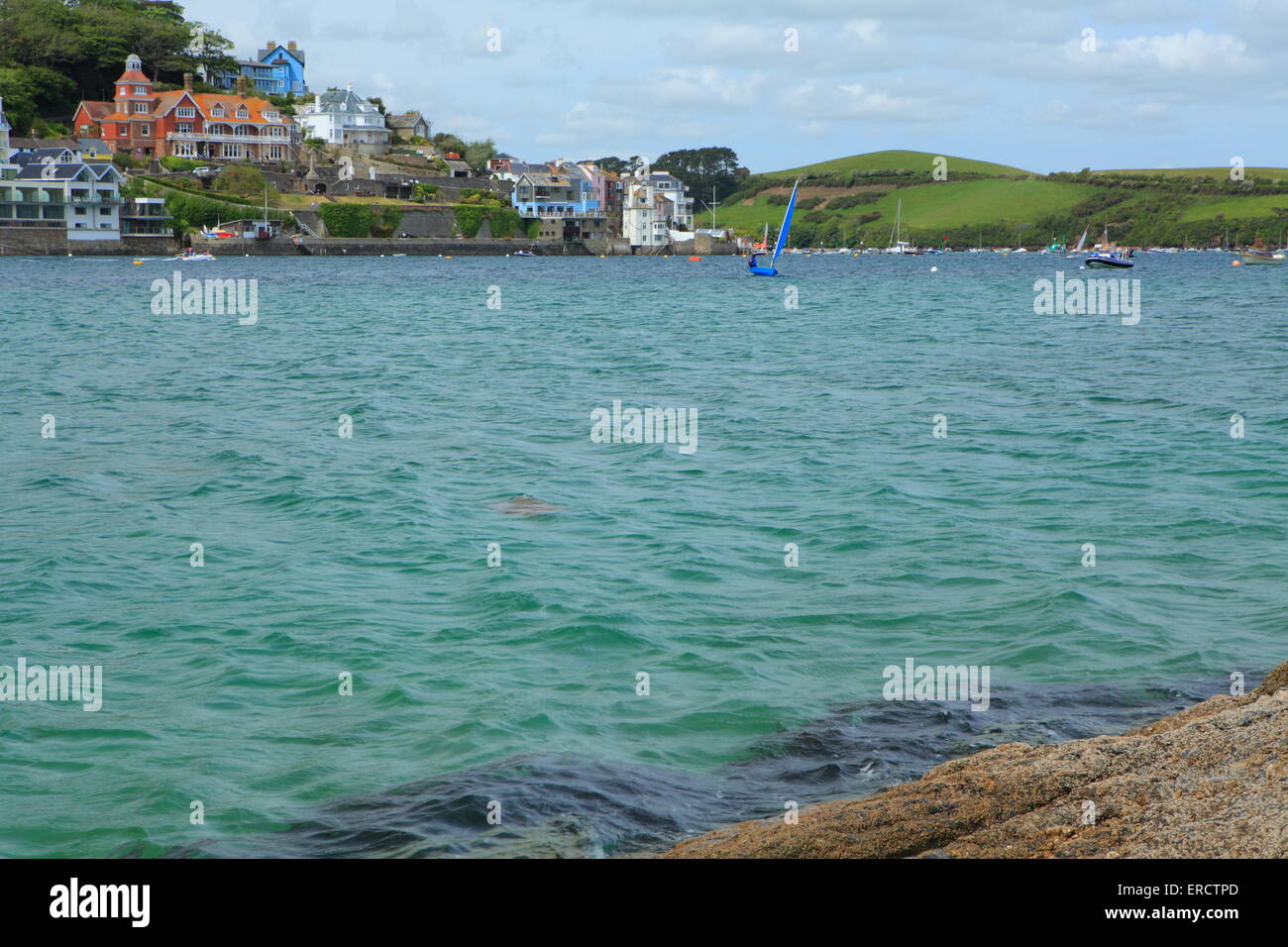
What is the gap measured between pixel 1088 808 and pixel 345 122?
190 meters

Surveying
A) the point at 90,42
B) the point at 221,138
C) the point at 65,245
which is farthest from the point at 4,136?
the point at 90,42

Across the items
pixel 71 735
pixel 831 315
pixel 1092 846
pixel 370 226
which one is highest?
pixel 370 226

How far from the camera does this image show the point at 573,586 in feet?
48.6

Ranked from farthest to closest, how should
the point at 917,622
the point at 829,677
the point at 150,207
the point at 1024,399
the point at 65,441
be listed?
the point at 150,207, the point at 1024,399, the point at 65,441, the point at 917,622, the point at 829,677

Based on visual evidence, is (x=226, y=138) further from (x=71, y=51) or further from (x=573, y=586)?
(x=573, y=586)

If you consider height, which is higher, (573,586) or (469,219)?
(469,219)

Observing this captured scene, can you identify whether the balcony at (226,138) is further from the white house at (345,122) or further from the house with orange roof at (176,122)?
the white house at (345,122)

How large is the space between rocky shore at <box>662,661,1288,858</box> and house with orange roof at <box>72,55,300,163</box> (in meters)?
166

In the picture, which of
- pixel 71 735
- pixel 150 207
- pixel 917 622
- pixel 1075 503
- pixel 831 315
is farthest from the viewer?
pixel 150 207

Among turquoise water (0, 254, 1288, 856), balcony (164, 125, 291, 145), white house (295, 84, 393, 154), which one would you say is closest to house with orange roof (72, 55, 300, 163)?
balcony (164, 125, 291, 145)

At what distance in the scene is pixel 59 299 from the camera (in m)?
66.9

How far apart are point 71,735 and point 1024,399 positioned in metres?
25.7

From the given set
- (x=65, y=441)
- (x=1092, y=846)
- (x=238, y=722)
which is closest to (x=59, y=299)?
(x=65, y=441)

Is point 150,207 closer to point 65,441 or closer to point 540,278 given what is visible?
point 540,278
